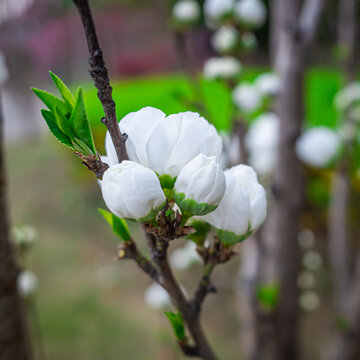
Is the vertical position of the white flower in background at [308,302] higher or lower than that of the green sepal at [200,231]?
lower

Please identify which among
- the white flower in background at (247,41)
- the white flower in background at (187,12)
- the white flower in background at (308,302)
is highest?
the white flower in background at (187,12)

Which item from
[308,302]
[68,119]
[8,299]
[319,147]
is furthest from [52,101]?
[308,302]

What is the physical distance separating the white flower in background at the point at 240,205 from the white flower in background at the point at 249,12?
44 cm

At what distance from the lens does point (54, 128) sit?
0.19m

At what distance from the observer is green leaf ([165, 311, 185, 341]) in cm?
22

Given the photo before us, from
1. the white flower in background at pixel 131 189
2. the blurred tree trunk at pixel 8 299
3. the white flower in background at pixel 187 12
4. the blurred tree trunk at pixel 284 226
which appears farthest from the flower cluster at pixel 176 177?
the white flower in background at pixel 187 12

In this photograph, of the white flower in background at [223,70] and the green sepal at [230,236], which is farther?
the white flower in background at [223,70]

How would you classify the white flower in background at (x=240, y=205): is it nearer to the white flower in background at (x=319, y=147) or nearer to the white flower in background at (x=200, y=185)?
the white flower in background at (x=200, y=185)

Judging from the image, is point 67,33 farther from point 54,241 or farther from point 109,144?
point 109,144

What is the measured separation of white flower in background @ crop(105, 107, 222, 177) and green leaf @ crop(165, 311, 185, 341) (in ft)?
0.27

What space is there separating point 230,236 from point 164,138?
0.07m

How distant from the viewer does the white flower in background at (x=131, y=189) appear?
171mm

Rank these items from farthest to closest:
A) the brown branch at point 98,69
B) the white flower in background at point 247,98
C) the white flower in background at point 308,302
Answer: the white flower in background at point 308,302
the white flower in background at point 247,98
the brown branch at point 98,69

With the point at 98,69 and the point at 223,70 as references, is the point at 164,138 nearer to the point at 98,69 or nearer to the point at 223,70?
the point at 98,69
